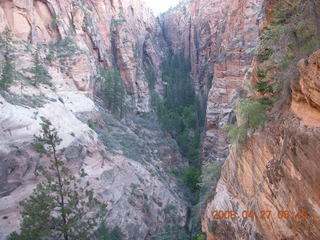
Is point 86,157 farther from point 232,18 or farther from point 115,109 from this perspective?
→ point 232,18

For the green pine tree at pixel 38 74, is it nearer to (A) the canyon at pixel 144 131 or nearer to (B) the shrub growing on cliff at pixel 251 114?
(A) the canyon at pixel 144 131

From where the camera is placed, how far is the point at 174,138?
39062 millimetres

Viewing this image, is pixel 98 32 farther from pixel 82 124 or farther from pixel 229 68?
pixel 82 124

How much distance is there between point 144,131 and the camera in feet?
111

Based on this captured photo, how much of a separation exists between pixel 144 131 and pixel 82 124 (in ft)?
49.9

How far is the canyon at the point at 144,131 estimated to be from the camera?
18.2ft

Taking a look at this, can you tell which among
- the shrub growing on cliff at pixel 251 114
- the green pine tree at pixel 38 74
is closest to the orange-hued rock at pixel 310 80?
the shrub growing on cliff at pixel 251 114

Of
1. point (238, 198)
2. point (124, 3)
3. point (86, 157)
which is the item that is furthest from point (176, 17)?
point (238, 198)

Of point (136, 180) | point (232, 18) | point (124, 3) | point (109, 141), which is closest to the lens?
point (136, 180)

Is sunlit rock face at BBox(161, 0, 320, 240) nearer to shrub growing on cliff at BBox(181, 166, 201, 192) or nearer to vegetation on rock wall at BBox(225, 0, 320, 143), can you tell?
vegetation on rock wall at BBox(225, 0, 320, 143)

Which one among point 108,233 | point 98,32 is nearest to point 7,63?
point 108,233

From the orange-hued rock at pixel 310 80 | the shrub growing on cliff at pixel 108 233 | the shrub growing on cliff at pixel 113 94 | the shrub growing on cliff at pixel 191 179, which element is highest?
the orange-hued rock at pixel 310 80

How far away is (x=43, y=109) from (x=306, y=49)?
54.2 feet
